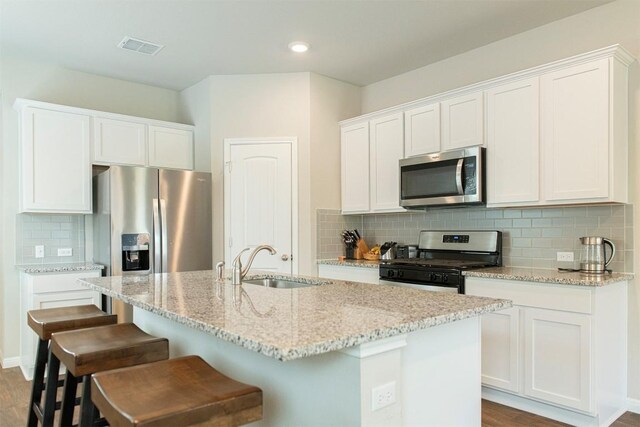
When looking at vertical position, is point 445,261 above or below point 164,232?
below

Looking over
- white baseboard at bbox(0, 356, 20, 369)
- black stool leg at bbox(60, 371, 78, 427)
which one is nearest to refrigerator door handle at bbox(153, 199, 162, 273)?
white baseboard at bbox(0, 356, 20, 369)

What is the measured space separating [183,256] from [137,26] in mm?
1954

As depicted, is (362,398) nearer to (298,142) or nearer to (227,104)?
(298,142)

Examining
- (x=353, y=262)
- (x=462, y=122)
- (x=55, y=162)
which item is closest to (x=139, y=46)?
(x=55, y=162)

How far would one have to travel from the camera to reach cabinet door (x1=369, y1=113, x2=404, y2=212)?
13.4 feet

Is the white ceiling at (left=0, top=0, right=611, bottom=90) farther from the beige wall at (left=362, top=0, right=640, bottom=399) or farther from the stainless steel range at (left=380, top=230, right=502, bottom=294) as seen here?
the stainless steel range at (left=380, top=230, right=502, bottom=294)

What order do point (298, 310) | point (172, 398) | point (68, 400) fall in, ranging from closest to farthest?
point (172, 398) < point (298, 310) < point (68, 400)

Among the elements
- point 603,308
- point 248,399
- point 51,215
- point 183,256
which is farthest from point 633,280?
point 51,215

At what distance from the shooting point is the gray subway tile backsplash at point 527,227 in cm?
299

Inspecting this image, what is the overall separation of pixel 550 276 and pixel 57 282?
371 cm

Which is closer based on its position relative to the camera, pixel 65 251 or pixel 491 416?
pixel 491 416

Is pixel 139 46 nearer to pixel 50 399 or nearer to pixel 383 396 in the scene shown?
pixel 50 399

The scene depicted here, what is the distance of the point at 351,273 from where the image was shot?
13.5 feet

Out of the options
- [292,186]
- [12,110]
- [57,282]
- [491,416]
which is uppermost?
[12,110]
